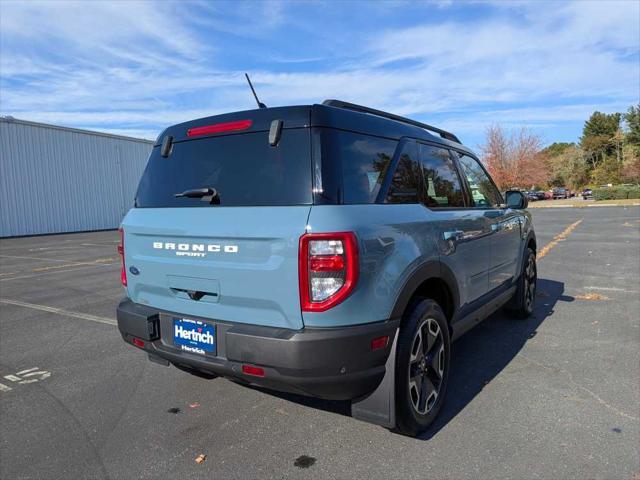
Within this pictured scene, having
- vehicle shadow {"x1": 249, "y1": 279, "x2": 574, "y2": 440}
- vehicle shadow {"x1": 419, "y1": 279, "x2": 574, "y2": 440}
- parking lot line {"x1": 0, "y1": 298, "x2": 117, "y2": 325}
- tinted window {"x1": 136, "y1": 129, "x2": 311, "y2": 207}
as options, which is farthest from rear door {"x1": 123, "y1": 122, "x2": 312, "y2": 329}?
parking lot line {"x1": 0, "y1": 298, "x2": 117, "y2": 325}

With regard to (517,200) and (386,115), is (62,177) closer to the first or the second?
(517,200)

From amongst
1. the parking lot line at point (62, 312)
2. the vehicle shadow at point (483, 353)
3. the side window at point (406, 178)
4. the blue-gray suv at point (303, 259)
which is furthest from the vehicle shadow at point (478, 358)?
the parking lot line at point (62, 312)

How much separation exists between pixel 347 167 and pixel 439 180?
3.98 feet

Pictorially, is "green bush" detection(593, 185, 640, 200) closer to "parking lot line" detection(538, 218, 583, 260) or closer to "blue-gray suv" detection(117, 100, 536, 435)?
"parking lot line" detection(538, 218, 583, 260)

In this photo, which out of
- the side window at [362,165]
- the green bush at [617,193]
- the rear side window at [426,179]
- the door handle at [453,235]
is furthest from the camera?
the green bush at [617,193]

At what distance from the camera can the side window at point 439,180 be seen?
3328mm

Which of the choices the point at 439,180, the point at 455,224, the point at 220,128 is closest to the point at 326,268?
the point at 220,128

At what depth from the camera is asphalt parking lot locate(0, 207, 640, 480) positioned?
2.65 m

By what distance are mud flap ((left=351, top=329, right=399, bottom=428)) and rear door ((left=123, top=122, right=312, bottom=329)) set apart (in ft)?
1.97

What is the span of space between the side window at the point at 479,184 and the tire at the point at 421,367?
1.54 metres

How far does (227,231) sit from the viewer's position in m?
2.62

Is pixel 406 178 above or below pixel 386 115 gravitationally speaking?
below

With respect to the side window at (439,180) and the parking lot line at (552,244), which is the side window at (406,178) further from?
the parking lot line at (552,244)

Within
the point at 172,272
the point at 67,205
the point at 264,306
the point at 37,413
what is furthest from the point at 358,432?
the point at 67,205
